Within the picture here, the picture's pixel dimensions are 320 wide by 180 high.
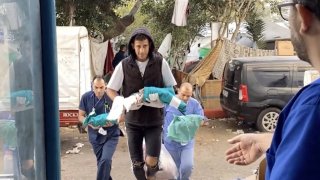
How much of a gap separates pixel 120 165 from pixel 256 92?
378 cm

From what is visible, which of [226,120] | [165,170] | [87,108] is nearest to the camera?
[165,170]

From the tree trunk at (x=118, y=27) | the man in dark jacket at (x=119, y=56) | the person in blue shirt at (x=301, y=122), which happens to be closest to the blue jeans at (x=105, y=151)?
the person in blue shirt at (x=301, y=122)

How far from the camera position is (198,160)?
8484 mm

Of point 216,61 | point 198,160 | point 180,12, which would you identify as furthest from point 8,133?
point 216,61

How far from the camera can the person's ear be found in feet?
3.22

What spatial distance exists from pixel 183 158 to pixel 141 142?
1.97 ft

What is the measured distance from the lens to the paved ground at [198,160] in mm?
7559

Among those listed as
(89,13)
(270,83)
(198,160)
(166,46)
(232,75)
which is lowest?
(198,160)

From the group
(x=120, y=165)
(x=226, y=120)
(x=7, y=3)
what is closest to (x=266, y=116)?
(x=226, y=120)

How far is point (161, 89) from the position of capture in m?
5.05

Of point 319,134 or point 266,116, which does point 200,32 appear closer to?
point 266,116

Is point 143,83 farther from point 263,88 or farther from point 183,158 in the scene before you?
point 263,88

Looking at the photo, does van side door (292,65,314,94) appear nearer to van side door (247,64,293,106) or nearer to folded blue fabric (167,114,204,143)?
van side door (247,64,293,106)

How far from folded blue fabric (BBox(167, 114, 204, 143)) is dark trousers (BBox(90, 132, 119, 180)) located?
72 centimetres
